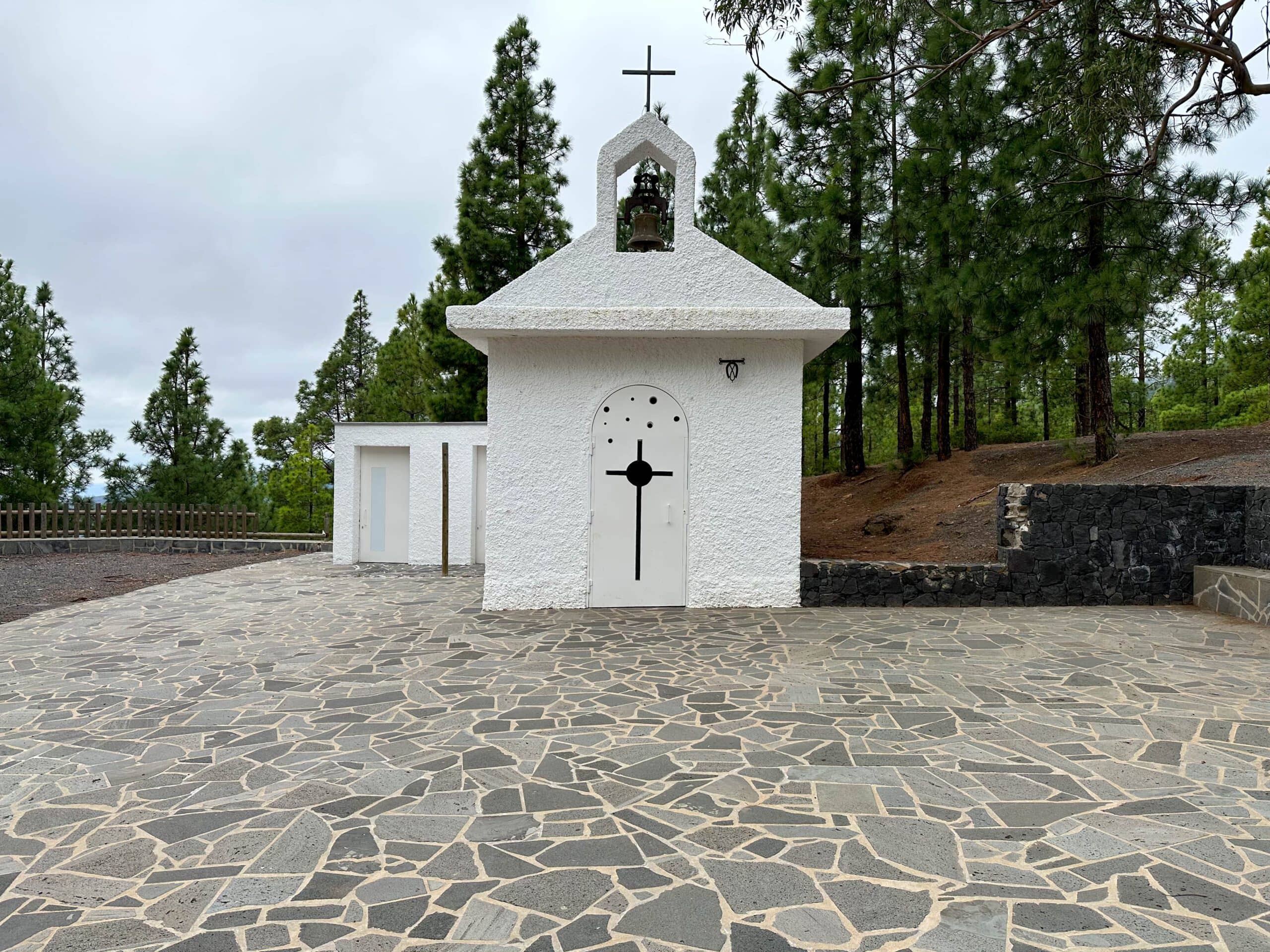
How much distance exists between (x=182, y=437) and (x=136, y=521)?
14.0 ft

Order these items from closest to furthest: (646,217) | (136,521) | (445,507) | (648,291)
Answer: (648,291) → (646,217) → (445,507) → (136,521)

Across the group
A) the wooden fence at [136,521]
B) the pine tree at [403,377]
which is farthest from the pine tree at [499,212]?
the wooden fence at [136,521]

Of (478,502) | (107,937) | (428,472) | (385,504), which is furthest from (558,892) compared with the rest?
(385,504)

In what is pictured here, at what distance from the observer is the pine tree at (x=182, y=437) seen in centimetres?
2391

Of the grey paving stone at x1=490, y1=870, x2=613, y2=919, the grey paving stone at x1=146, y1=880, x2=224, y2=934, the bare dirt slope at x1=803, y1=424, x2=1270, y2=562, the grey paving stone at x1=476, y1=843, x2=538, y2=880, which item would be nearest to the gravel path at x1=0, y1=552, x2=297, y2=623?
the grey paving stone at x1=146, y1=880, x2=224, y2=934

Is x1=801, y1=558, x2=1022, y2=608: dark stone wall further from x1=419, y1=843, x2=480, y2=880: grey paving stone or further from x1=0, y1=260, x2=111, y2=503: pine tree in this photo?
x1=0, y1=260, x2=111, y2=503: pine tree

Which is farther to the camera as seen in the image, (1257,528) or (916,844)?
(1257,528)

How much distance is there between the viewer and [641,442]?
29.1ft

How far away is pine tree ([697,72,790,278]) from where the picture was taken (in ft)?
54.2

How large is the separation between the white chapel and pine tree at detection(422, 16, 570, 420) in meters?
10.6

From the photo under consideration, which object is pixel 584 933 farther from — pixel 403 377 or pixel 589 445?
pixel 403 377

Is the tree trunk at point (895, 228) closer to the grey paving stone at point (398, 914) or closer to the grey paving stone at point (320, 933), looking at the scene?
the grey paving stone at point (398, 914)

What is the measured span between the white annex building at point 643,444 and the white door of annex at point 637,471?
0.02 m

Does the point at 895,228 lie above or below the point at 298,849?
above
